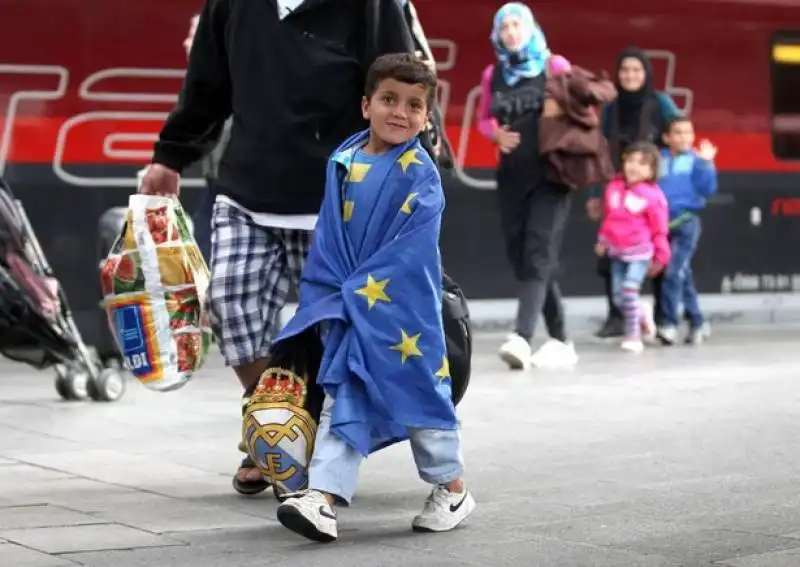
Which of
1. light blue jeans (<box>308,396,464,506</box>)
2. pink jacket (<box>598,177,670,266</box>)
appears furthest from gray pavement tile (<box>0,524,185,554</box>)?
pink jacket (<box>598,177,670,266</box>)

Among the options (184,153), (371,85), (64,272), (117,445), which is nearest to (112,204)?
(64,272)

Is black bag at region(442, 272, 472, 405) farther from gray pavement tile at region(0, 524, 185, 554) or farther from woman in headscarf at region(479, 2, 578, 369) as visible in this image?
woman in headscarf at region(479, 2, 578, 369)

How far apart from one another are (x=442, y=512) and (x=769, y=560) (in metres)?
0.94

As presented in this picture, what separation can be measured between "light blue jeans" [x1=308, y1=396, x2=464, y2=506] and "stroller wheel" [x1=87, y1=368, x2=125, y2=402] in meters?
3.82

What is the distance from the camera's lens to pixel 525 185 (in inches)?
415

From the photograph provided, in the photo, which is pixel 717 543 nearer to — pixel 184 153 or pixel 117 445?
pixel 184 153

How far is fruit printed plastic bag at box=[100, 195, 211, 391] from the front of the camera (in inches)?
229

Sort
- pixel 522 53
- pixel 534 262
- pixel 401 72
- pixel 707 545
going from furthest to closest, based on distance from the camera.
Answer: pixel 522 53 < pixel 534 262 < pixel 401 72 < pixel 707 545

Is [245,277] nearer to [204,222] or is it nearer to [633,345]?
[204,222]

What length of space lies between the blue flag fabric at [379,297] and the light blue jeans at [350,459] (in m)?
0.04

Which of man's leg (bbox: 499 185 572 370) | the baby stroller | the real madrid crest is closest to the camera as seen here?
the real madrid crest

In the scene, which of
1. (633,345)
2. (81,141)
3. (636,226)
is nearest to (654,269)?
(636,226)

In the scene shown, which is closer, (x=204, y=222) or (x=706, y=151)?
(x=204, y=222)

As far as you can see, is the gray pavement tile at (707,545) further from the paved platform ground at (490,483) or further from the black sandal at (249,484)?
the black sandal at (249,484)
